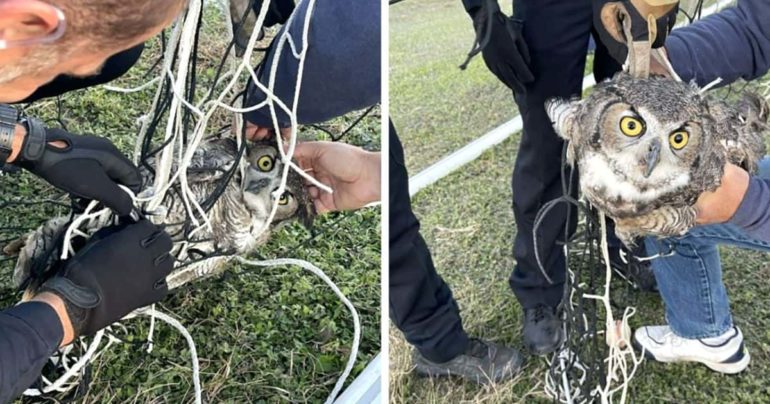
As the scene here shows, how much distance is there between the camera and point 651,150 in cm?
64

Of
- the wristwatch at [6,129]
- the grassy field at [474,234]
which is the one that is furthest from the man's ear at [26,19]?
the grassy field at [474,234]

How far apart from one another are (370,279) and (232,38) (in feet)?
1.80

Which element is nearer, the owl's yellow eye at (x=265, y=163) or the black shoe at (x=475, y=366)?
the owl's yellow eye at (x=265, y=163)

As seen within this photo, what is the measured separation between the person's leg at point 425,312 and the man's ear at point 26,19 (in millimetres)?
389

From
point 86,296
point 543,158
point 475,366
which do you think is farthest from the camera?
point 475,366

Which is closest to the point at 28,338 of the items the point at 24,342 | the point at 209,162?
the point at 24,342

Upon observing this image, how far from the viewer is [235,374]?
1.05 m

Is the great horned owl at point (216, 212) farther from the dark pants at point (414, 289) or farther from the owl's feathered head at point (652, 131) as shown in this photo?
the owl's feathered head at point (652, 131)

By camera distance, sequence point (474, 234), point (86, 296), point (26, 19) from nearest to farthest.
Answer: point (26, 19), point (86, 296), point (474, 234)

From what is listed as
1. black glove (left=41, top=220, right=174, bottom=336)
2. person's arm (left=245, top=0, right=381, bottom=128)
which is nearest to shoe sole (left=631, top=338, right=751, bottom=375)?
person's arm (left=245, top=0, right=381, bottom=128)

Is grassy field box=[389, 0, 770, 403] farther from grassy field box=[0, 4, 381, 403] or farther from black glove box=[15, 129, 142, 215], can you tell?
black glove box=[15, 129, 142, 215]

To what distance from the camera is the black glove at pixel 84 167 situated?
2.35 feet

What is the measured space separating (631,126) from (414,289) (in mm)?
394

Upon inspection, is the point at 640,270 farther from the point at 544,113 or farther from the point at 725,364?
the point at 544,113
